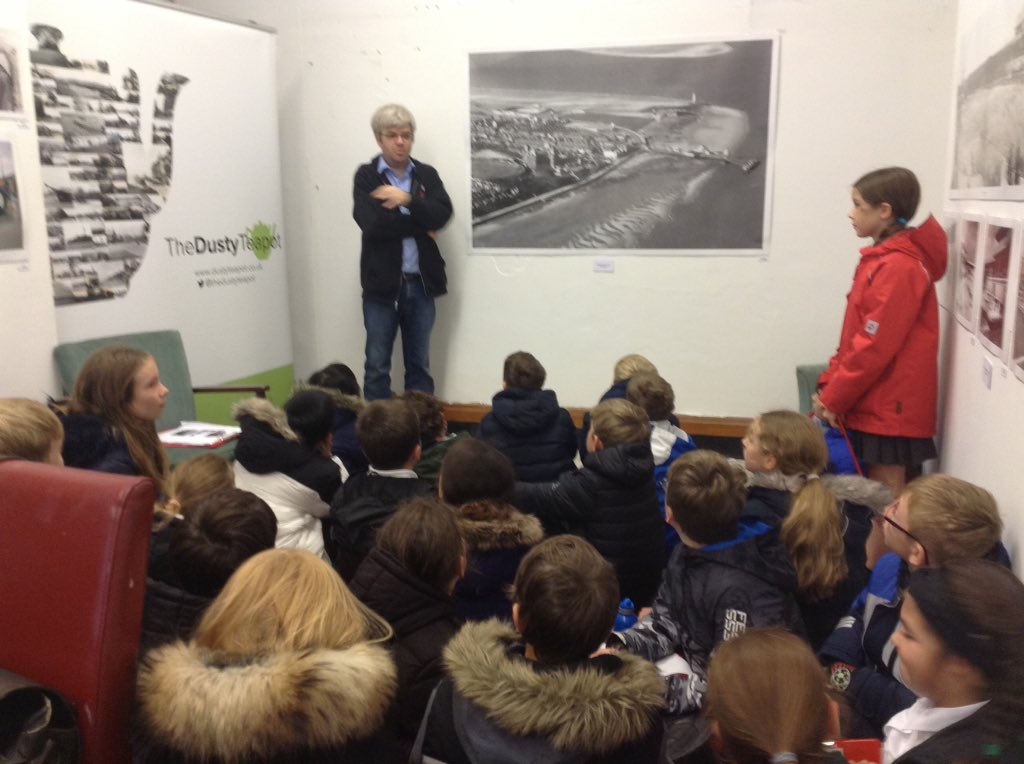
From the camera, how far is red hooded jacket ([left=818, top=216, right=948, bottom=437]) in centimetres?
283

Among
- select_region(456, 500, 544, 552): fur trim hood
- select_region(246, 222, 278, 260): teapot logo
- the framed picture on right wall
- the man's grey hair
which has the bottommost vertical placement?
select_region(456, 500, 544, 552): fur trim hood

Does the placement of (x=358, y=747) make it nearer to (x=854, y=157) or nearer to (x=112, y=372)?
(x=112, y=372)

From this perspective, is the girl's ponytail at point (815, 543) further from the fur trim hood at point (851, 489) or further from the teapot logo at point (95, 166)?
the teapot logo at point (95, 166)

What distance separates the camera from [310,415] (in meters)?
2.59

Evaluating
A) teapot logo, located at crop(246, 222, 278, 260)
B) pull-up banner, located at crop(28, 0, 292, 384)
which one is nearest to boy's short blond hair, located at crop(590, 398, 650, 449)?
pull-up banner, located at crop(28, 0, 292, 384)

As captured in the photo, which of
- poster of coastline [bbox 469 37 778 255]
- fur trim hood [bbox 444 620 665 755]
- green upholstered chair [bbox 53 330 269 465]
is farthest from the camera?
poster of coastline [bbox 469 37 778 255]

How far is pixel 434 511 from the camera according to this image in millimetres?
1770

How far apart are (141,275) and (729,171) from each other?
9.37 feet

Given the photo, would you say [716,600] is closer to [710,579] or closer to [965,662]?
[710,579]

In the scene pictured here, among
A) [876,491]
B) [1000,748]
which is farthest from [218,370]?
[1000,748]

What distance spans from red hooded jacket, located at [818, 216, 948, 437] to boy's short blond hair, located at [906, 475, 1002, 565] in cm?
118

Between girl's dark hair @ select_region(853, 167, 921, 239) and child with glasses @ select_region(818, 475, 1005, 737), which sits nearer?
child with glasses @ select_region(818, 475, 1005, 737)

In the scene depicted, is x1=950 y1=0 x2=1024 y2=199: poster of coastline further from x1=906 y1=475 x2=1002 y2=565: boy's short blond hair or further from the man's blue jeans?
the man's blue jeans

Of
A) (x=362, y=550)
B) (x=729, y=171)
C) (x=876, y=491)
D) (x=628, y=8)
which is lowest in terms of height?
(x=362, y=550)
